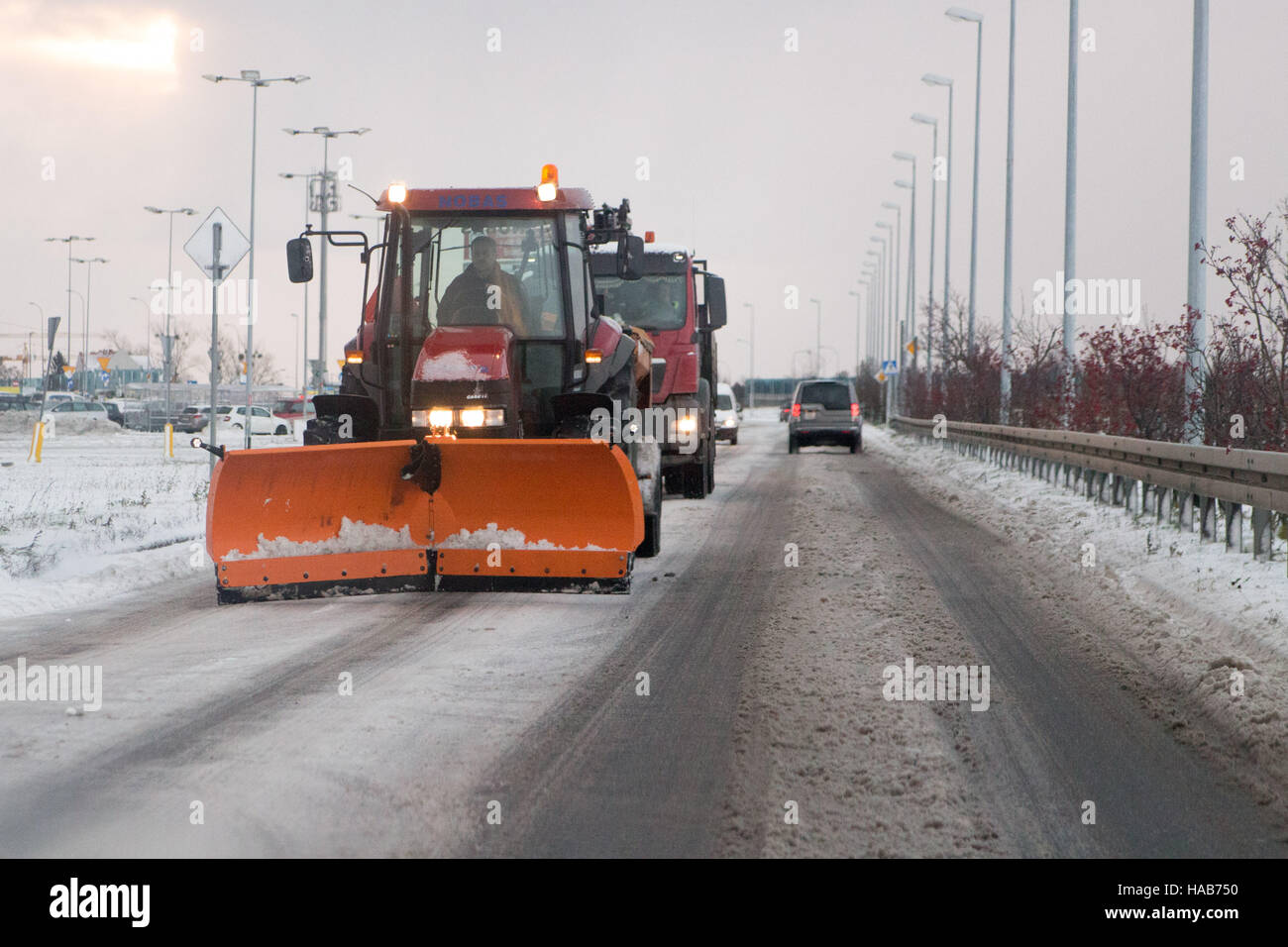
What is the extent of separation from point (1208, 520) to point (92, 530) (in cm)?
1019

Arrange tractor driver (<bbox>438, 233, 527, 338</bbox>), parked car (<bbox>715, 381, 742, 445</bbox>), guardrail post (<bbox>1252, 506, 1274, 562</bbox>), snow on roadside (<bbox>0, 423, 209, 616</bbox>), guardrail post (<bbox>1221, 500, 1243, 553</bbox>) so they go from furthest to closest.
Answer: parked car (<bbox>715, 381, 742, 445</bbox>) < guardrail post (<bbox>1221, 500, 1243, 553</bbox>) < tractor driver (<bbox>438, 233, 527, 338</bbox>) < guardrail post (<bbox>1252, 506, 1274, 562</bbox>) < snow on roadside (<bbox>0, 423, 209, 616</bbox>)

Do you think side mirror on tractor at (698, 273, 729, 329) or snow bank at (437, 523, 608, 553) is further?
side mirror on tractor at (698, 273, 729, 329)

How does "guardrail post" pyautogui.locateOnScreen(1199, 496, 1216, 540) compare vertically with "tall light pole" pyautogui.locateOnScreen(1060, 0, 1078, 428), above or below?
below

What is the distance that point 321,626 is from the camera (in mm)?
7871

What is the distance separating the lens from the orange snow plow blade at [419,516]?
27.9 feet

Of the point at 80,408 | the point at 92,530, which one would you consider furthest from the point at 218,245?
the point at 80,408

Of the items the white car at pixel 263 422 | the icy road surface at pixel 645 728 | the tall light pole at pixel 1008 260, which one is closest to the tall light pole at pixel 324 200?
the white car at pixel 263 422

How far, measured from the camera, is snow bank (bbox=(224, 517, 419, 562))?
8617 millimetres

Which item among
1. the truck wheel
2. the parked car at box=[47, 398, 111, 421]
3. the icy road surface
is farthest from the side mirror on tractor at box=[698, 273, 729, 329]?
the parked car at box=[47, 398, 111, 421]

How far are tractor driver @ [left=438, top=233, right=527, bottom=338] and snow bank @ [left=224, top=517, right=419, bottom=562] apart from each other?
1888 millimetres

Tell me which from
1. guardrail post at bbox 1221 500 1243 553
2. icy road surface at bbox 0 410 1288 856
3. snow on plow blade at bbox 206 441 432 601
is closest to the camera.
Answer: icy road surface at bbox 0 410 1288 856

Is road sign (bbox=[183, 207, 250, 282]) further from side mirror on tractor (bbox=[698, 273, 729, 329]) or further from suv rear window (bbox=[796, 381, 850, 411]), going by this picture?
Answer: suv rear window (bbox=[796, 381, 850, 411])
